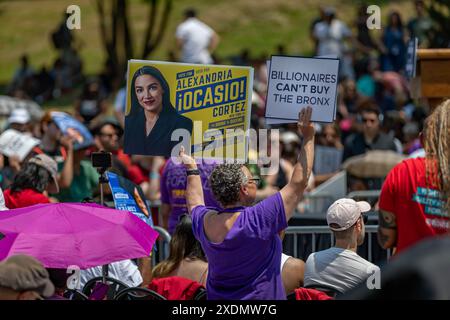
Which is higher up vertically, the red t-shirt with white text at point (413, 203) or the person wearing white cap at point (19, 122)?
the person wearing white cap at point (19, 122)

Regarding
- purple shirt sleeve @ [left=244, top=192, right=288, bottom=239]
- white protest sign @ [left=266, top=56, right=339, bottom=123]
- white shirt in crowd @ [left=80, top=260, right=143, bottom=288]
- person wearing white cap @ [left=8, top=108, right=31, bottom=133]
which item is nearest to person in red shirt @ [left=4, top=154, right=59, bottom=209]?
white shirt in crowd @ [left=80, top=260, right=143, bottom=288]

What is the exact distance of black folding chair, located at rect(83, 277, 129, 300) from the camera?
6953 millimetres

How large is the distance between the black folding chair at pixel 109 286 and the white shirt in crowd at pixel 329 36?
12935 millimetres

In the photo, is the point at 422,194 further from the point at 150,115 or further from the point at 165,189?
the point at 165,189

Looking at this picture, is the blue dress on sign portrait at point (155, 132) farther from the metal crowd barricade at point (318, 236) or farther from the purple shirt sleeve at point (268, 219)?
the metal crowd barricade at point (318, 236)

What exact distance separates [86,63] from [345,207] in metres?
24.1

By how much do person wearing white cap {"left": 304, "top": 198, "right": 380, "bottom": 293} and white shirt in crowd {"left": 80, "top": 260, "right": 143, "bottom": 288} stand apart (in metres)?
1.79

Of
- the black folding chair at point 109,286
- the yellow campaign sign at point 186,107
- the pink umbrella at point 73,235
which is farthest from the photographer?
the yellow campaign sign at point 186,107

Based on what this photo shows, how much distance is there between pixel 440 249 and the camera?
3096 millimetres

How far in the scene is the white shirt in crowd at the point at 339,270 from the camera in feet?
21.2

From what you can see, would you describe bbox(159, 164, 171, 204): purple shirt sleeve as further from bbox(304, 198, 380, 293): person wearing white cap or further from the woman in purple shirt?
the woman in purple shirt

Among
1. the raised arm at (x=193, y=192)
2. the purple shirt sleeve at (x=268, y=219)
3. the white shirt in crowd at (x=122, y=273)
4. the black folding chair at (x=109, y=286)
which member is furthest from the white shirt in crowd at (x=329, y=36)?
the purple shirt sleeve at (x=268, y=219)
